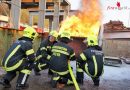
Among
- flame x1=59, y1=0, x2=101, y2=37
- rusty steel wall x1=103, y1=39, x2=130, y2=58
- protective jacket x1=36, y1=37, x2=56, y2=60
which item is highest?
flame x1=59, y1=0, x2=101, y2=37

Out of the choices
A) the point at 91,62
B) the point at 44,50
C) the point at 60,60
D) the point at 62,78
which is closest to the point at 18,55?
the point at 60,60

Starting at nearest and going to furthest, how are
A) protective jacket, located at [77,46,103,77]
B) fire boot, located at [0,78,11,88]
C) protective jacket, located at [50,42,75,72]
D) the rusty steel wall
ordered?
fire boot, located at [0,78,11,88] → protective jacket, located at [50,42,75,72] → protective jacket, located at [77,46,103,77] → the rusty steel wall

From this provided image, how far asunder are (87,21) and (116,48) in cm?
594

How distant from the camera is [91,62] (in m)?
8.66

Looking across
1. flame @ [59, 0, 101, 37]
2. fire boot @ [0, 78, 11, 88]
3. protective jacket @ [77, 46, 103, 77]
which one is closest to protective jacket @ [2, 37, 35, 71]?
fire boot @ [0, 78, 11, 88]

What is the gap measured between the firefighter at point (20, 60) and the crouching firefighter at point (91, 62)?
1.90 meters

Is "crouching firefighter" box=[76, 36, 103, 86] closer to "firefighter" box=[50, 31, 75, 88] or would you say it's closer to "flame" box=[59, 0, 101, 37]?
"firefighter" box=[50, 31, 75, 88]

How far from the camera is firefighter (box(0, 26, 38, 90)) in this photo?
24.1ft

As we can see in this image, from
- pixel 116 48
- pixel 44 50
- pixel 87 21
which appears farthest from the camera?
pixel 116 48

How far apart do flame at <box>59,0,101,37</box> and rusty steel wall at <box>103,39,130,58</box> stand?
13.1ft

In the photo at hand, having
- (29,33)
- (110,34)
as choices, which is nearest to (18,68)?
(29,33)

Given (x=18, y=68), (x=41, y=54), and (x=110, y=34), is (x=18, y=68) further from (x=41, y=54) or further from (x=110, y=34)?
(x=110, y=34)

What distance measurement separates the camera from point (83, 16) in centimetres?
2284

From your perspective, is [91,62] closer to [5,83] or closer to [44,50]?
[44,50]
